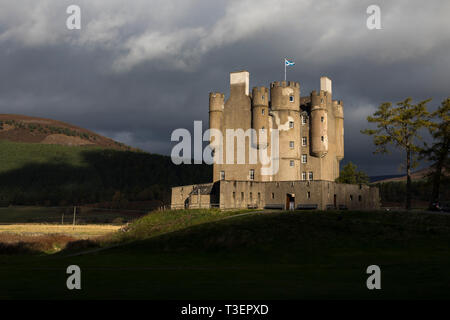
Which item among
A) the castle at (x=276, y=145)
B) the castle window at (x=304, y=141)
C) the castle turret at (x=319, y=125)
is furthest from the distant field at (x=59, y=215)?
the castle turret at (x=319, y=125)

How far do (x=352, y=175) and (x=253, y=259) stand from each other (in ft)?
153

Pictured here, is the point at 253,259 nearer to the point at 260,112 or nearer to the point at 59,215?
the point at 260,112

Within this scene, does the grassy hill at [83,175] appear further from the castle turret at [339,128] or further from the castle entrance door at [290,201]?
the castle entrance door at [290,201]

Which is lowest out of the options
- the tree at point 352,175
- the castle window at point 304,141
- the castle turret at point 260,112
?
the tree at point 352,175

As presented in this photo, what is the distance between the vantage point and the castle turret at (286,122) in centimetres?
7006

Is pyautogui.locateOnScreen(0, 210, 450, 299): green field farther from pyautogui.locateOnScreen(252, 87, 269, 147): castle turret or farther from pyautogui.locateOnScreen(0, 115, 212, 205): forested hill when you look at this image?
pyautogui.locateOnScreen(0, 115, 212, 205): forested hill

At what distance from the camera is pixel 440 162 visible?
62.1 m

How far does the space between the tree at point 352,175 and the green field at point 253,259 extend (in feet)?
88.8

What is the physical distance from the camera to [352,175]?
81.4 m

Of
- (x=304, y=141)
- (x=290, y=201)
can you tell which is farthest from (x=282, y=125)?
(x=290, y=201)

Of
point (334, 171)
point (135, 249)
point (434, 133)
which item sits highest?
point (434, 133)

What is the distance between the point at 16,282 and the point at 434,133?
56856 millimetres
